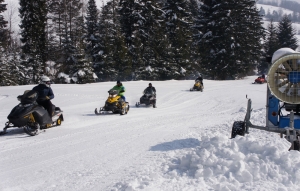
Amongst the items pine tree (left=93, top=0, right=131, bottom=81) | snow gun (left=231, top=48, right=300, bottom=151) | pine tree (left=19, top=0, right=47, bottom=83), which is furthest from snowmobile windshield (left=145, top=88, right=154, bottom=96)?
pine tree (left=93, top=0, right=131, bottom=81)

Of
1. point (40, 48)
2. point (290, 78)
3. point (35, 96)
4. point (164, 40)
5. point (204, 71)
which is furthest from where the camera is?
point (204, 71)

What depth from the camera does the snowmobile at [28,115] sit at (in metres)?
8.05

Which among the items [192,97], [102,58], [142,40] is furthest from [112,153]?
[142,40]

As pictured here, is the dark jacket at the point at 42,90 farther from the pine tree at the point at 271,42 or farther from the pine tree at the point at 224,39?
the pine tree at the point at 271,42

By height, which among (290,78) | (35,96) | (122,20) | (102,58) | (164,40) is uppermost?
(122,20)

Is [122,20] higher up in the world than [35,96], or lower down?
higher up

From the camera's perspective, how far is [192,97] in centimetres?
2231

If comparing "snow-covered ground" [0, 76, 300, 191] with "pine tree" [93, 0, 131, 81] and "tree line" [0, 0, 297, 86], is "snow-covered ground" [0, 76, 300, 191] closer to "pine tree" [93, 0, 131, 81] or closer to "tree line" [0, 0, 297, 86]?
"tree line" [0, 0, 297, 86]

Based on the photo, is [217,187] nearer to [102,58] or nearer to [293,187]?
[293,187]

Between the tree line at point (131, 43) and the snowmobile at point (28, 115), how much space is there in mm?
22436

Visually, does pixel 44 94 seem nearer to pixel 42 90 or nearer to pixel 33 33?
pixel 42 90

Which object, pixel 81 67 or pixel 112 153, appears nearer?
pixel 112 153

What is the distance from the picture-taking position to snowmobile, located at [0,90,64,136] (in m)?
8.05

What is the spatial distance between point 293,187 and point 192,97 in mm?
18307
